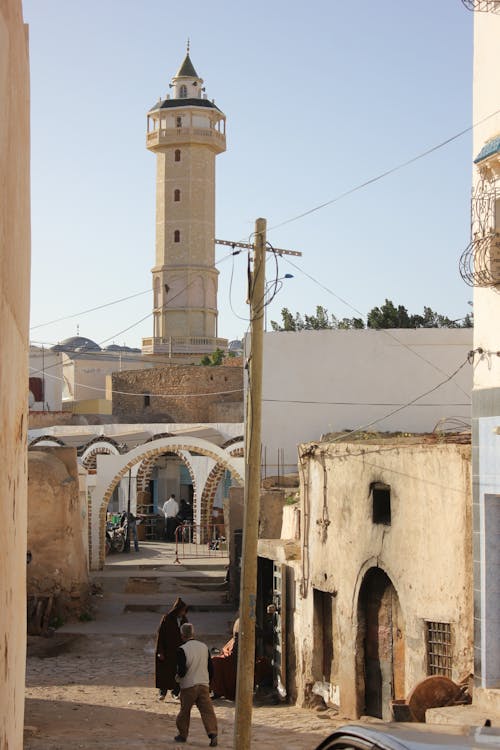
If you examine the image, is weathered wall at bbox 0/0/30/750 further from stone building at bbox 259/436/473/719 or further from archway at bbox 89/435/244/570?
archway at bbox 89/435/244/570

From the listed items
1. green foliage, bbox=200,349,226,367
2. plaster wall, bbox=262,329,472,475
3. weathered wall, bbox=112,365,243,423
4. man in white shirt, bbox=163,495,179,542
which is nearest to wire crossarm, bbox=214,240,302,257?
plaster wall, bbox=262,329,472,475

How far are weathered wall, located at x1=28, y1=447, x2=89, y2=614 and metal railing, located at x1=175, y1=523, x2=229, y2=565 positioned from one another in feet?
29.5

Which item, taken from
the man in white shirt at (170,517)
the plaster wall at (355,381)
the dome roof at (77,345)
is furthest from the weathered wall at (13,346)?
the dome roof at (77,345)

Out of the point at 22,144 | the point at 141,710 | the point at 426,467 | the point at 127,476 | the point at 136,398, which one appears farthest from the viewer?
the point at 136,398

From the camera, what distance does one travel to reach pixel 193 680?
1105 centimetres

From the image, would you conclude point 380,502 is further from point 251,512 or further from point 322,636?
point 322,636

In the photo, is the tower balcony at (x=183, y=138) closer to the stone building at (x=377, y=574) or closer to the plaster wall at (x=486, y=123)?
the stone building at (x=377, y=574)

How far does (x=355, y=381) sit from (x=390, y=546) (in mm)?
15447

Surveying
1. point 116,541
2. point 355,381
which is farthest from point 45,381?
point 355,381

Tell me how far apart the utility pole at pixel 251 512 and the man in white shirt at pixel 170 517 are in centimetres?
2150

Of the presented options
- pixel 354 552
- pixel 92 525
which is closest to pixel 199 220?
pixel 92 525

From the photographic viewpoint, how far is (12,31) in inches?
185

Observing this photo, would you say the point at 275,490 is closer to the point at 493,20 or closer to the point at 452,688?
the point at 452,688

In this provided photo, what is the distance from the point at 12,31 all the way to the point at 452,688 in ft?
26.5
